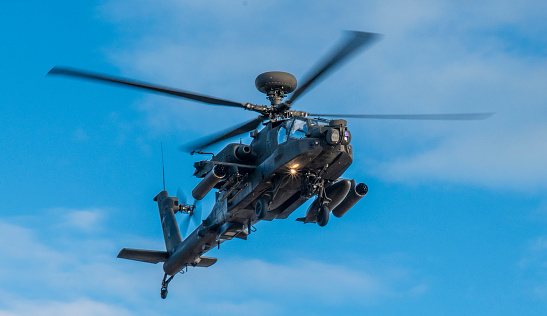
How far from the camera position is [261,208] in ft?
68.1

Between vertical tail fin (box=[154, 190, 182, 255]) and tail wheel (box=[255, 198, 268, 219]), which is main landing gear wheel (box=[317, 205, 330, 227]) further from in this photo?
vertical tail fin (box=[154, 190, 182, 255])

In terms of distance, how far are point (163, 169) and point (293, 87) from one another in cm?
782

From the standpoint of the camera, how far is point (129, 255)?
87.1ft

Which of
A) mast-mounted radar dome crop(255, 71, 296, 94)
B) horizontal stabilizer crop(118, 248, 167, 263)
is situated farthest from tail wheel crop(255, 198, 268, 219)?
horizontal stabilizer crop(118, 248, 167, 263)

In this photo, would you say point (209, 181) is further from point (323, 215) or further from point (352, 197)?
point (352, 197)

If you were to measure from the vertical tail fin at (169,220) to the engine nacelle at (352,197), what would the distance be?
6882 mm

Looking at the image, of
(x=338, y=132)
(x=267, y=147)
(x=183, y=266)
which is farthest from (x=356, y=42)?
(x=183, y=266)

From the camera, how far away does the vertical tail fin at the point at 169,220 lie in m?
26.8

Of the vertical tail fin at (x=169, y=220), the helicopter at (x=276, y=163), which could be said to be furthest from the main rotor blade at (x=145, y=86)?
the vertical tail fin at (x=169, y=220)

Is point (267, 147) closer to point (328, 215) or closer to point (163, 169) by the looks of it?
point (328, 215)

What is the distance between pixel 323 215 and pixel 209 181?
329cm

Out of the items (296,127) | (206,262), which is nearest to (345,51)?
(296,127)

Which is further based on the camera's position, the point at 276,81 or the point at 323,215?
the point at 276,81

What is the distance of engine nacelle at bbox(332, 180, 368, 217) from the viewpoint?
21.5 m
